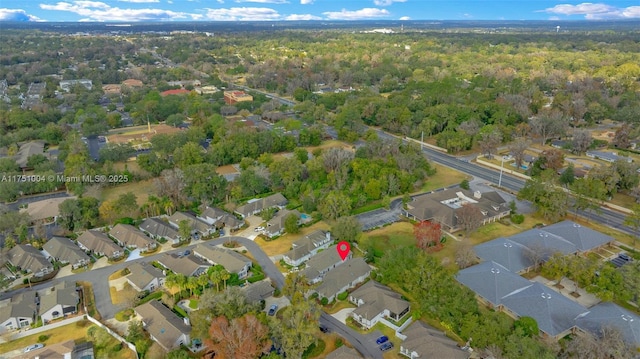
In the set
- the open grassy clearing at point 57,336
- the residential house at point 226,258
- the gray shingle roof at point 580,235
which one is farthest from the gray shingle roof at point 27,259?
the gray shingle roof at point 580,235

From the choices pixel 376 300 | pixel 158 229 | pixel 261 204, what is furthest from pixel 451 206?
pixel 158 229

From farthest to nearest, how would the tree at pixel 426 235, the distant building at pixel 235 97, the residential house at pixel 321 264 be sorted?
the distant building at pixel 235 97 < the tree at pixel 426 235 < the residential house at pixel 321 264

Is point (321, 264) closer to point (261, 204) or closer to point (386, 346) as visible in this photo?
point (386, 346)

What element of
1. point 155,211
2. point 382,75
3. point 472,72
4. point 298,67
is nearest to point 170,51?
point 298,67

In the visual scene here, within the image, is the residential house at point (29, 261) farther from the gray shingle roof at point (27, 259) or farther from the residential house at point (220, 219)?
the residential house at point (220, 219)

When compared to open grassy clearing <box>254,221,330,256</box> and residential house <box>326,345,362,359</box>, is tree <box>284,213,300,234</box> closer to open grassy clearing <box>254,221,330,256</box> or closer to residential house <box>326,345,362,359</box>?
open grassy clearing <box>254,221,330,256</box>

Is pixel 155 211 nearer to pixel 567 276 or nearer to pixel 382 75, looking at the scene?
pixel 567 276
